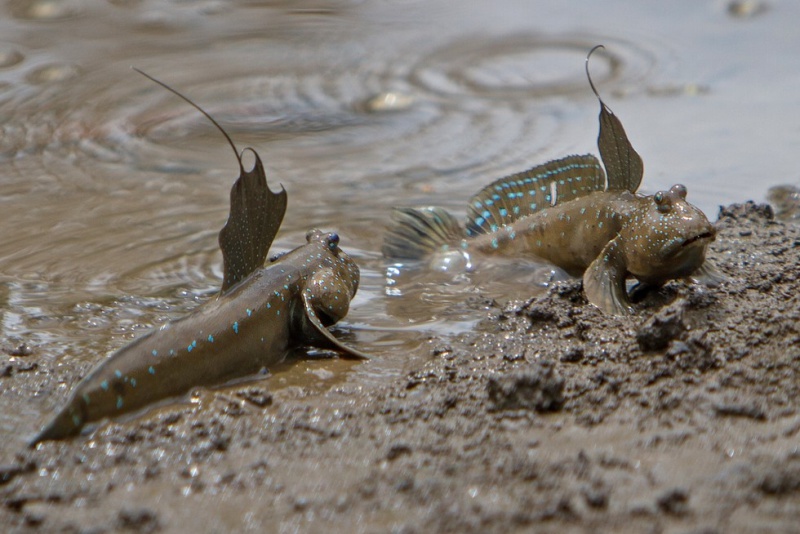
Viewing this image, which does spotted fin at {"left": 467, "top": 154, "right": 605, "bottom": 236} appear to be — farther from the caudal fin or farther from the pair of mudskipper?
the caudal fin

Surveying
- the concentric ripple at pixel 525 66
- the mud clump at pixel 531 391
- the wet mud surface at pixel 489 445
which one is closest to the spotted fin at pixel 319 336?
the wet mud surface at pixel 489 445

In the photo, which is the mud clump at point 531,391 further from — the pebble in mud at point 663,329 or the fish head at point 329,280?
the fish head at point 329,280

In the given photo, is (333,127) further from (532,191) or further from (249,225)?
(249,225)

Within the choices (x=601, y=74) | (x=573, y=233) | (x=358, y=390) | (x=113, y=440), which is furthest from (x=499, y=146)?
(x=113, y=440)

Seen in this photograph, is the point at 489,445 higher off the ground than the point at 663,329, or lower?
lower

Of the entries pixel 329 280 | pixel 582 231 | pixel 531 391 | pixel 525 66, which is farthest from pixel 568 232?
pixel 525 66

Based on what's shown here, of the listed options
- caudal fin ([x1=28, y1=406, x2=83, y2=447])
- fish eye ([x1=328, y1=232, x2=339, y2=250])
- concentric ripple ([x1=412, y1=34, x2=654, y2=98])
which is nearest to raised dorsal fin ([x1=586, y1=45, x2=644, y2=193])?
fish eye ([x1=328, y1=232, x2=339, y2=250])
